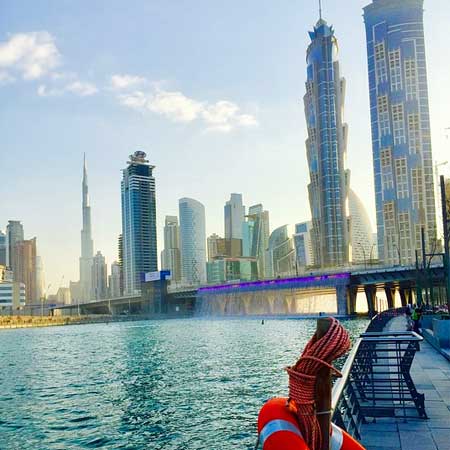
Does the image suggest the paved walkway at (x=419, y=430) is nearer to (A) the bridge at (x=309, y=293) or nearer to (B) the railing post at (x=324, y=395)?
(B) the railing post at (x=324, y=395)

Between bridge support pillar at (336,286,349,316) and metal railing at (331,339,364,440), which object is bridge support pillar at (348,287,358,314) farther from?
metal railing at (331,339,364,440)

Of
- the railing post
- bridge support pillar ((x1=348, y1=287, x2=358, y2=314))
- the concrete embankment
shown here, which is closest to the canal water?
the railing post

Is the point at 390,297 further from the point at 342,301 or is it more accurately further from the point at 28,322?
the point at 28,322

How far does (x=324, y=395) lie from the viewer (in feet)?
13.2

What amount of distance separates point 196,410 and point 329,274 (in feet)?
411

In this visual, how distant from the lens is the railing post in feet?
13.2

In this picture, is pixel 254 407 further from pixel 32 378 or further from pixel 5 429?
pixel 32 378

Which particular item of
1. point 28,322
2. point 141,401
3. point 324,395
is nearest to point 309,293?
point 28,322

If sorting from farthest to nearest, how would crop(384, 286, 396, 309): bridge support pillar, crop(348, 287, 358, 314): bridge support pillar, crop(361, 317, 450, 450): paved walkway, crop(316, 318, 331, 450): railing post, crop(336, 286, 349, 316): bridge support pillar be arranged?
crop(384, 286, 396, 309): bridge support pillar
crop(348, 287, 358, 314): bridge support pillar
crop(336, 286, 349, 316): bridge support pillar
crop(361, 317, 450, 450): paved walkway
crop(316, 318, 331, 450): railing post

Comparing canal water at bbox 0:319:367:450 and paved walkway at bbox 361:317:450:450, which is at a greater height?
paved walkway at bbox 361:317:450:450

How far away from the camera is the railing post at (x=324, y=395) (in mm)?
4012

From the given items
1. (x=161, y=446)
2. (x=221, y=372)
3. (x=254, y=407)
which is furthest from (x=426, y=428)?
(x=221, y=372)

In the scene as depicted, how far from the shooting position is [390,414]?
10.7m

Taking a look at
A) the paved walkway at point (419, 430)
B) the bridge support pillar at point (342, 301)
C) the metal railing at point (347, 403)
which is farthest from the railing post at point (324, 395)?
the bridge support pillar at point (342, 301)
